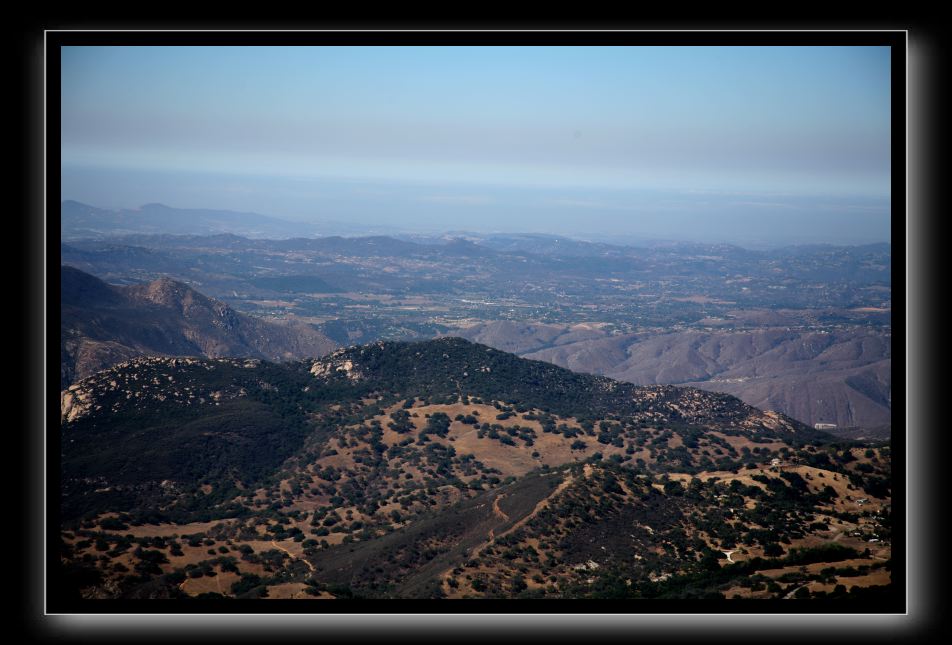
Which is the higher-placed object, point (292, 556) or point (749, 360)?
point (749, 360)

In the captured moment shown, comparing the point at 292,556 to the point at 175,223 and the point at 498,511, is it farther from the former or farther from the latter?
the point at 175,223

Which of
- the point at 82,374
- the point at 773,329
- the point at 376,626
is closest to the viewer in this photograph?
the point at 376,626

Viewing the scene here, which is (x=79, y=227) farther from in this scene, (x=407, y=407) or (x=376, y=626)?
(x=376, y=626)

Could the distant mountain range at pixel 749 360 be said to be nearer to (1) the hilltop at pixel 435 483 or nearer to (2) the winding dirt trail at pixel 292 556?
(1) the hilltop at pixel 435 483

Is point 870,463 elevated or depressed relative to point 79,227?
depressed

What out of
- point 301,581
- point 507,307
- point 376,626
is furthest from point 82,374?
point 507,307

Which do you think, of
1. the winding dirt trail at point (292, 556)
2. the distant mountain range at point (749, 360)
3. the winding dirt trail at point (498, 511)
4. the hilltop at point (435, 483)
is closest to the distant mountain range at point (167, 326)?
the distant mountain range at point (749, 360)

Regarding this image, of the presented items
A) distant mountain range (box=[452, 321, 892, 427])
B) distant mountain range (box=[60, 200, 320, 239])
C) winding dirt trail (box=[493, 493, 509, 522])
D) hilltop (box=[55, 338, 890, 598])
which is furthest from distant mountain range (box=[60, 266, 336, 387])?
distant mountain range (box=[60, 200, 320, 239])

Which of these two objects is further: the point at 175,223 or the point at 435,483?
the point at 175,223

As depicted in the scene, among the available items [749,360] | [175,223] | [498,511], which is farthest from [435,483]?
[175,223]
